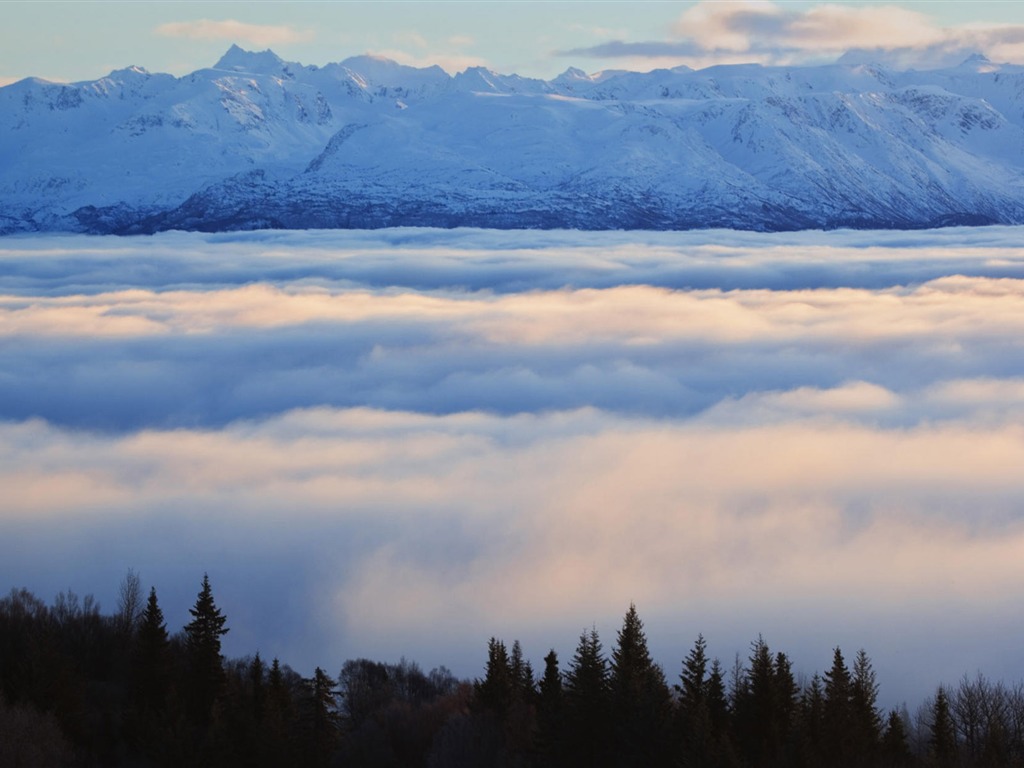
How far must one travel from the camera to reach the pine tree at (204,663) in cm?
6494

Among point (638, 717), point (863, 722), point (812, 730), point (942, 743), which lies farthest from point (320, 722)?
point (942, 743)

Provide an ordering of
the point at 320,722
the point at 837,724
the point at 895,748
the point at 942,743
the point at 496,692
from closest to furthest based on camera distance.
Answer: the point at 837,724
the point at 895,748
the point at 942,743
the point at 320,722
the point at 496,692

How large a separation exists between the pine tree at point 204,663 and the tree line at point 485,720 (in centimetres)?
8

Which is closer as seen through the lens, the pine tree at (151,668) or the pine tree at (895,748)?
the pine tree at (895,748)

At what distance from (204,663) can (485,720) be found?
14.1 m

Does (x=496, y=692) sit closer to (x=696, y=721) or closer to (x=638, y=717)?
(x=638, y=717)

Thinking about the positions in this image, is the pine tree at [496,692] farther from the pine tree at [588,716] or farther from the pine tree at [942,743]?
the pine tree at [942,743]

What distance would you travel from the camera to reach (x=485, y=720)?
60.8 m

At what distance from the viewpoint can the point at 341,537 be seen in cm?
18500

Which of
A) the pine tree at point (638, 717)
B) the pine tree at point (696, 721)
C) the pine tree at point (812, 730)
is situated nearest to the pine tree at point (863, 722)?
the pine tree at point (812, 730)

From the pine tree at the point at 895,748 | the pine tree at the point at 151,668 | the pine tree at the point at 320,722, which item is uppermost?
the pine tree at the point at 151,668

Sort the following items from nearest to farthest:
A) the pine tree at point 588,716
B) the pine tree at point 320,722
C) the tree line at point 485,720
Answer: the tree line at point 485,720, the pine tree at point 588,716, the pine tree at point 320,722

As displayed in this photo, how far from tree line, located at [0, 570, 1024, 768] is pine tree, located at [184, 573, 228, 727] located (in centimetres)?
8

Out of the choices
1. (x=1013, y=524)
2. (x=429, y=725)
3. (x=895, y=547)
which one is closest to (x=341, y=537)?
(x=895, y=547)
